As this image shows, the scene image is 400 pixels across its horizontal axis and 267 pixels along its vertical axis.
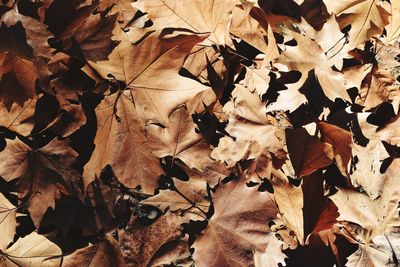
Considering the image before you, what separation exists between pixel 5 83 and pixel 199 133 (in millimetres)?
497

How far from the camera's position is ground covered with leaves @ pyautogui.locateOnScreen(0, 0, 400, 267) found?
0.98 m

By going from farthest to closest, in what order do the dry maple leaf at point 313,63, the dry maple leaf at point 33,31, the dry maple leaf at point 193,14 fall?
the dry maple leaf at point 313,63 < the dry maple leaf at point 193,14 < the dry maple leaf at point 33,31

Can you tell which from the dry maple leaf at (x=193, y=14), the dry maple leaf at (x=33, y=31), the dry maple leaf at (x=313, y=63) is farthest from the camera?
the dry maple leaf at (x=313, y=63)

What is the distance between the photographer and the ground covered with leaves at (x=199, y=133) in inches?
38.6

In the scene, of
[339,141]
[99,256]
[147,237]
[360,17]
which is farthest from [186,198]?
[360,17]

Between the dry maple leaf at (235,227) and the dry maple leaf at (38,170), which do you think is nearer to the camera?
the dry maple leaf at (38,170)

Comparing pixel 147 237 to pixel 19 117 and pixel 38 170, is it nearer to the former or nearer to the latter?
pixel 38 170

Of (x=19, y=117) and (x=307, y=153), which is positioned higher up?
(x=19, y=117)

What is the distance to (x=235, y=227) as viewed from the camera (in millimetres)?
1118

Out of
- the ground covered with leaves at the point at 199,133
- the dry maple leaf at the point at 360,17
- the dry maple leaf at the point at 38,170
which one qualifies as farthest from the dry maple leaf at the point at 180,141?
the dry maple leaf at the point at 360,17

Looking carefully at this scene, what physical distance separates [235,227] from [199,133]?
28 centimetres

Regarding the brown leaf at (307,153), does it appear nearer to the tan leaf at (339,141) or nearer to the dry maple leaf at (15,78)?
the tan leaf at (339,141)

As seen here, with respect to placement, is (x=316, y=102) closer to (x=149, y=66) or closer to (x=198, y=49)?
(x=198, y=49)

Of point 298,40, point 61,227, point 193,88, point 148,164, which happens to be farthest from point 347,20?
point 61,227
